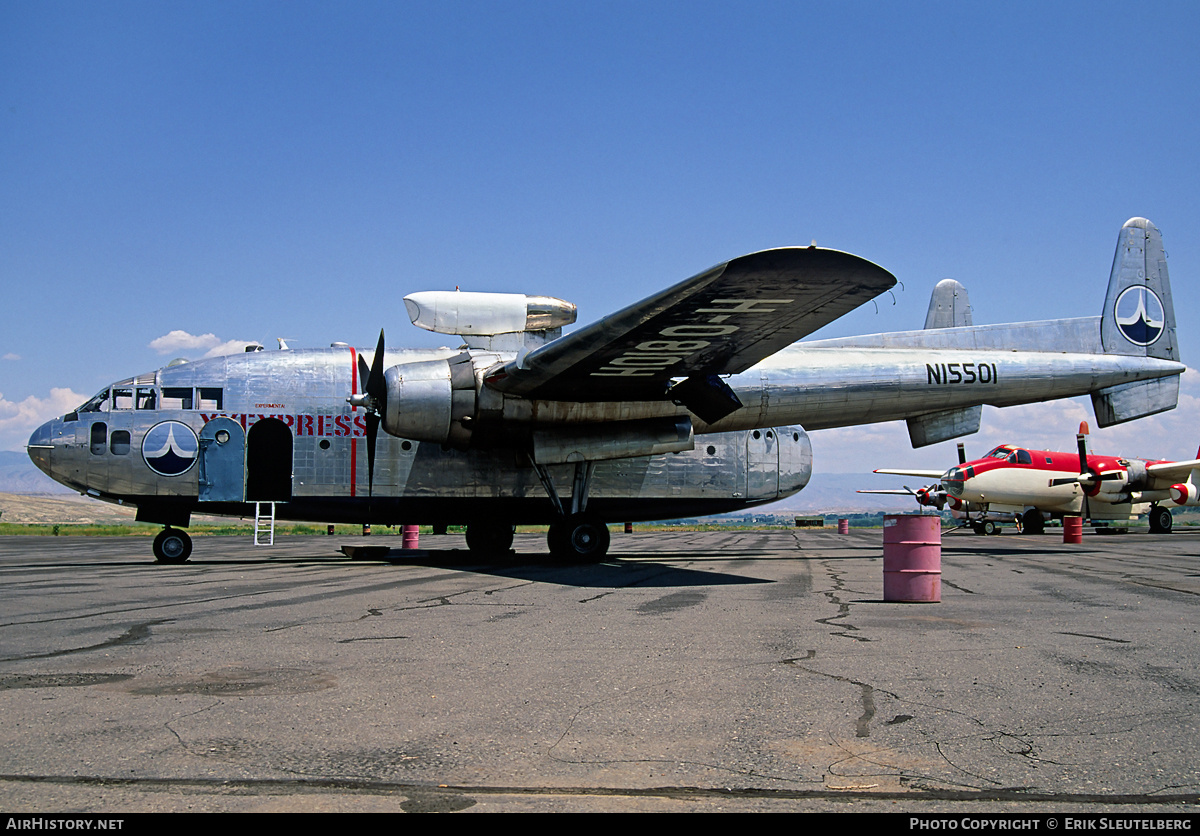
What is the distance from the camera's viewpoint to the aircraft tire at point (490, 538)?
20578 mm

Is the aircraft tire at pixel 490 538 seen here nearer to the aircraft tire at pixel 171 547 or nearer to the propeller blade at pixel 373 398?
the propeller blade at pixel 373 398

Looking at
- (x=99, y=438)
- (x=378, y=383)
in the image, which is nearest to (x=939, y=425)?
(x=378, y=383)

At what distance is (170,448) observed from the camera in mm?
17328

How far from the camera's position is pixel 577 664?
654cm

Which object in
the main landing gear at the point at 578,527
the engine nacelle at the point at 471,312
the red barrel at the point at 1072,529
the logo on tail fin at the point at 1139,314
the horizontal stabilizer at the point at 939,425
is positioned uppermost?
the logo on tail fin at the point at 1139,314

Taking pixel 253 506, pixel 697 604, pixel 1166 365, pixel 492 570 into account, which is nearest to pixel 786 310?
pixel 697 604

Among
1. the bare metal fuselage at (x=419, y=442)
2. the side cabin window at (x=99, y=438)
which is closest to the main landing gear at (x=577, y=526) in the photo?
the bare metal fuselage at (x=419, y=442)

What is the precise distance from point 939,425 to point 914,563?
33.2 ft

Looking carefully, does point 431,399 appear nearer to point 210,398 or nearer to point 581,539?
point 581,539

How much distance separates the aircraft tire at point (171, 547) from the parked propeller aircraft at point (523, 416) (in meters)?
0.04

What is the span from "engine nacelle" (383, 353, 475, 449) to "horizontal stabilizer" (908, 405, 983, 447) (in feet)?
34.3

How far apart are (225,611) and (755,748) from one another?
23.9ft

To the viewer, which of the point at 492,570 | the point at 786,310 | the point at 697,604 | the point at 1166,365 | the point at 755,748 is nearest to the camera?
the point at 755,748

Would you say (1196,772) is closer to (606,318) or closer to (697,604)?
(697,604)
